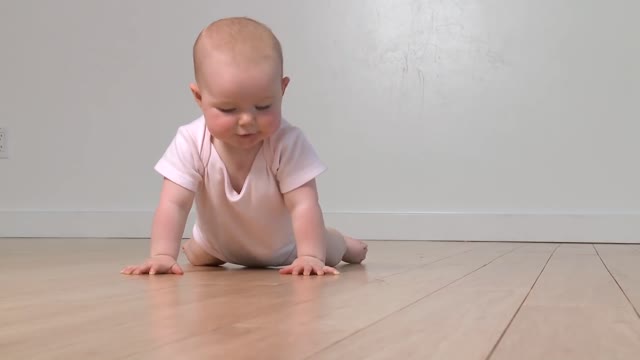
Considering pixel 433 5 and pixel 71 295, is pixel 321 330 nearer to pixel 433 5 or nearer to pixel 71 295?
pixel 71 295

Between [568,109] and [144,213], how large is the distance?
140cm

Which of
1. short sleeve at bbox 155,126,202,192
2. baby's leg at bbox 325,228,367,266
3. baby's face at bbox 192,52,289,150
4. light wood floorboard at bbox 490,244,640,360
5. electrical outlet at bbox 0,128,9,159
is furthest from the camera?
electrical outlet at bbox 0,128,9,159

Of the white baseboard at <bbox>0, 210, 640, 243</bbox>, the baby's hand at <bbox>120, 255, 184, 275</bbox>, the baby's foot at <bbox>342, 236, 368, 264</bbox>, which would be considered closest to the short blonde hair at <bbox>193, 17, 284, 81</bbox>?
the baby's hand at <bbox>120, 255, 184, 275</bbox>

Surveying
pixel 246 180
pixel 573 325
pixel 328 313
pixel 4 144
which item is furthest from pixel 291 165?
pixel 4 144

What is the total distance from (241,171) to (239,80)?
7.8 inches

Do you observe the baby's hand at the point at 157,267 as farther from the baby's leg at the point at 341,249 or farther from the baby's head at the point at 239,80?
the baby's leg at the point at 341,249

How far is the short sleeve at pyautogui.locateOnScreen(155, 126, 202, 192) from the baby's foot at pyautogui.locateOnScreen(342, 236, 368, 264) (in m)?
0.36

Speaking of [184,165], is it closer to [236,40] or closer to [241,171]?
[241,171]

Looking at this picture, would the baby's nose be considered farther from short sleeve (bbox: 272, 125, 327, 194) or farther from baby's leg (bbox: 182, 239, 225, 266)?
baby's leg (bbox: 182, 239, 225, 266)

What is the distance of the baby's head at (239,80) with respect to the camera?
1388mm

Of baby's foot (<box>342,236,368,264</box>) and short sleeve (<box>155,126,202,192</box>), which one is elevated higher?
short sleeve (<box>155,126,202,192</box>)

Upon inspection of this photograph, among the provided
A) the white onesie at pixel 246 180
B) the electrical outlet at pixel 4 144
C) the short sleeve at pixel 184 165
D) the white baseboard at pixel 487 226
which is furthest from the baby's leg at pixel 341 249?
the electrical outlet at pixel 4 144

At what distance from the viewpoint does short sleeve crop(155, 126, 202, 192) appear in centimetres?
150

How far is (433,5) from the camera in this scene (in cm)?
291
